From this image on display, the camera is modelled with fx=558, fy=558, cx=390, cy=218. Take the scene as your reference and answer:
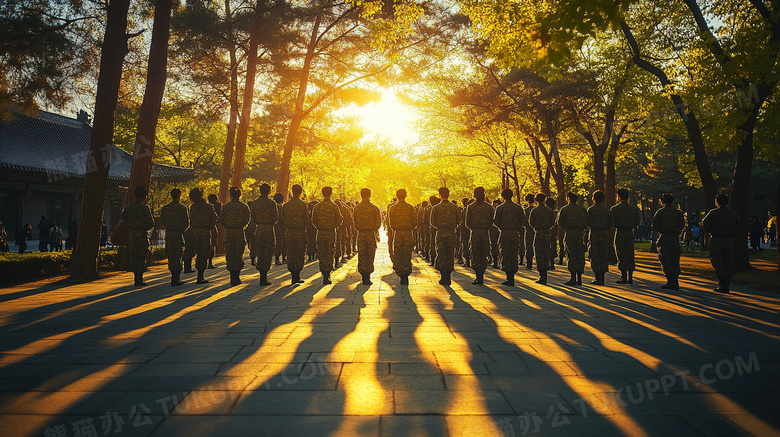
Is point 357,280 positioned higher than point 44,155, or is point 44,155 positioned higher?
point 44,155

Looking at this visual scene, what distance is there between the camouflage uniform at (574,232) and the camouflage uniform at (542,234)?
1.53 feet

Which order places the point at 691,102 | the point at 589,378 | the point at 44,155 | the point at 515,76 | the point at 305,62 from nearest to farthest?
the point at 589,378 < the point at 691,102 < the point at 515,76 < the point at 305,62 < the point at 44,155

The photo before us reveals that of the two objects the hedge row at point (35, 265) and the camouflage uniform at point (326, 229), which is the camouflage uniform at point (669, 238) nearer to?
the camouflage uniform at point (326, 229)

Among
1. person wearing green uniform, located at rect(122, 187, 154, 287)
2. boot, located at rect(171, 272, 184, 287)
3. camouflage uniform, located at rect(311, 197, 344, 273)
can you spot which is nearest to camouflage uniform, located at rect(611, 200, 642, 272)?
camouflage uniform, located at rect(311, 197, 344, 273)

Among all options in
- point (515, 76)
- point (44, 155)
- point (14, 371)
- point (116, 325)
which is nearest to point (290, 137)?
point (515, 76)

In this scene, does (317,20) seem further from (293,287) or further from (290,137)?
(293,287)

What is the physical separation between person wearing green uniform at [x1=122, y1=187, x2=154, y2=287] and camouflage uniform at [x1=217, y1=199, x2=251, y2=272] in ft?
4.71

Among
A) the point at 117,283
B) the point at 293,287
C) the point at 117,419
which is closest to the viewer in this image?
the point at 117,419

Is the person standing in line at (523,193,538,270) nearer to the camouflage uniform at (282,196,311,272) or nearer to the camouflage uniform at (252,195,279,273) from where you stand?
the camouflage uniform at (282,196,311,272)

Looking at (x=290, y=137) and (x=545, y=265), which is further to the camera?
(x=290, y=137)

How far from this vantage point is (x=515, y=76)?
70.3 feet

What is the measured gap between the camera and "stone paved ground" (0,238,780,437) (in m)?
3.39

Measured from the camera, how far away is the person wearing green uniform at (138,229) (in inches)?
436

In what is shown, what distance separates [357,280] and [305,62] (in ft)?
44.2
